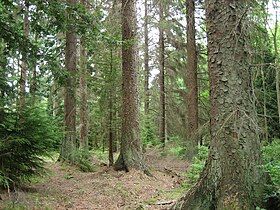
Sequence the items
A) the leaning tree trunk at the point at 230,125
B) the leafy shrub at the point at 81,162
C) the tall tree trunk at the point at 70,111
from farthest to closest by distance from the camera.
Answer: the tall tree trunk at the point at 70,111 → the leafy shrub at the point at 81,162 → the leaning tree trunk at the point at 230,125

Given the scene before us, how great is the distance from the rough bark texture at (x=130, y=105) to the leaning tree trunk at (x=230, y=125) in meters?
5.19

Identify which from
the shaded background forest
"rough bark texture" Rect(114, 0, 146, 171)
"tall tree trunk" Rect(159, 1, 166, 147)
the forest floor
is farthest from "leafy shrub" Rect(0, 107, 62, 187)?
"tall tree trunk" Rect(159, 1, 166, 147)

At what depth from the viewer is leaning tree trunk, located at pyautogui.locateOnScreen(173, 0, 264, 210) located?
377cm

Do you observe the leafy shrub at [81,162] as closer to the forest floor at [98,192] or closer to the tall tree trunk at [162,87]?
the forest floor at [98,192]

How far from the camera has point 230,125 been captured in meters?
3.88

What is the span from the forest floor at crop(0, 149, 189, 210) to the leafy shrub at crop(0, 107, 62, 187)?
0.41m

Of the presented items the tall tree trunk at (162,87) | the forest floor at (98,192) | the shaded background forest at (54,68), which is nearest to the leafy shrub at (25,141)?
the shaded background forest at (54,68)

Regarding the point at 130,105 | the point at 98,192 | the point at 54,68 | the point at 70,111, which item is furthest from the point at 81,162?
the point at 54,68

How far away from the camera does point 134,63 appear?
9531 millimetres

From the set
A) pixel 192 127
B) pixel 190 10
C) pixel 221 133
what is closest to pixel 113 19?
pixel 190 10

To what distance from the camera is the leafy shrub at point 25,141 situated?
224 inches

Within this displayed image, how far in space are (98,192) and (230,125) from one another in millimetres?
4228

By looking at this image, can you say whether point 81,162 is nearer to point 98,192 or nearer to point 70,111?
point 70,111

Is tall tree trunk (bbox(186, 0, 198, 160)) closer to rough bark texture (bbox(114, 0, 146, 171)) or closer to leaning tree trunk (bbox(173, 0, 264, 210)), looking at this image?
rough bark texture (bbox(114, 0, 146, 171))
